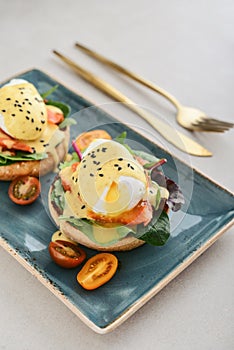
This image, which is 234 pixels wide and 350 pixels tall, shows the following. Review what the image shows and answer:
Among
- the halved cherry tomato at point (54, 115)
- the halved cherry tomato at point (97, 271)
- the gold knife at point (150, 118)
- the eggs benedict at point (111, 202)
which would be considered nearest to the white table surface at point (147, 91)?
the gold knife at point (150, 118)

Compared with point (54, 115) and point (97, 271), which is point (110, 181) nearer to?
point (97, 271)

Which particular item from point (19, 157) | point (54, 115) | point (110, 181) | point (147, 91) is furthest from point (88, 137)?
point (147, 91)

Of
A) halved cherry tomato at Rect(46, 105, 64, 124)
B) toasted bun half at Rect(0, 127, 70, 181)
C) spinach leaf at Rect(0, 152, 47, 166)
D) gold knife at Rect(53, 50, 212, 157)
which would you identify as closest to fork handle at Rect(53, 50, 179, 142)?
gold knife at Rect(53, 50, 212, 157)

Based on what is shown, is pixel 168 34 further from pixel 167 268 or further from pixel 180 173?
pixel 167 268

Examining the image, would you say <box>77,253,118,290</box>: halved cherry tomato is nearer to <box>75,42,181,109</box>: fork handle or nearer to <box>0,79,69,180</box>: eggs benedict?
<box>0,79,69,180</box>: eggs benedict

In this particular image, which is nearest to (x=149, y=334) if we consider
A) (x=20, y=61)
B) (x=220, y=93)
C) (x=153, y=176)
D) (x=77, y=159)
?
(x=153, y=176)
